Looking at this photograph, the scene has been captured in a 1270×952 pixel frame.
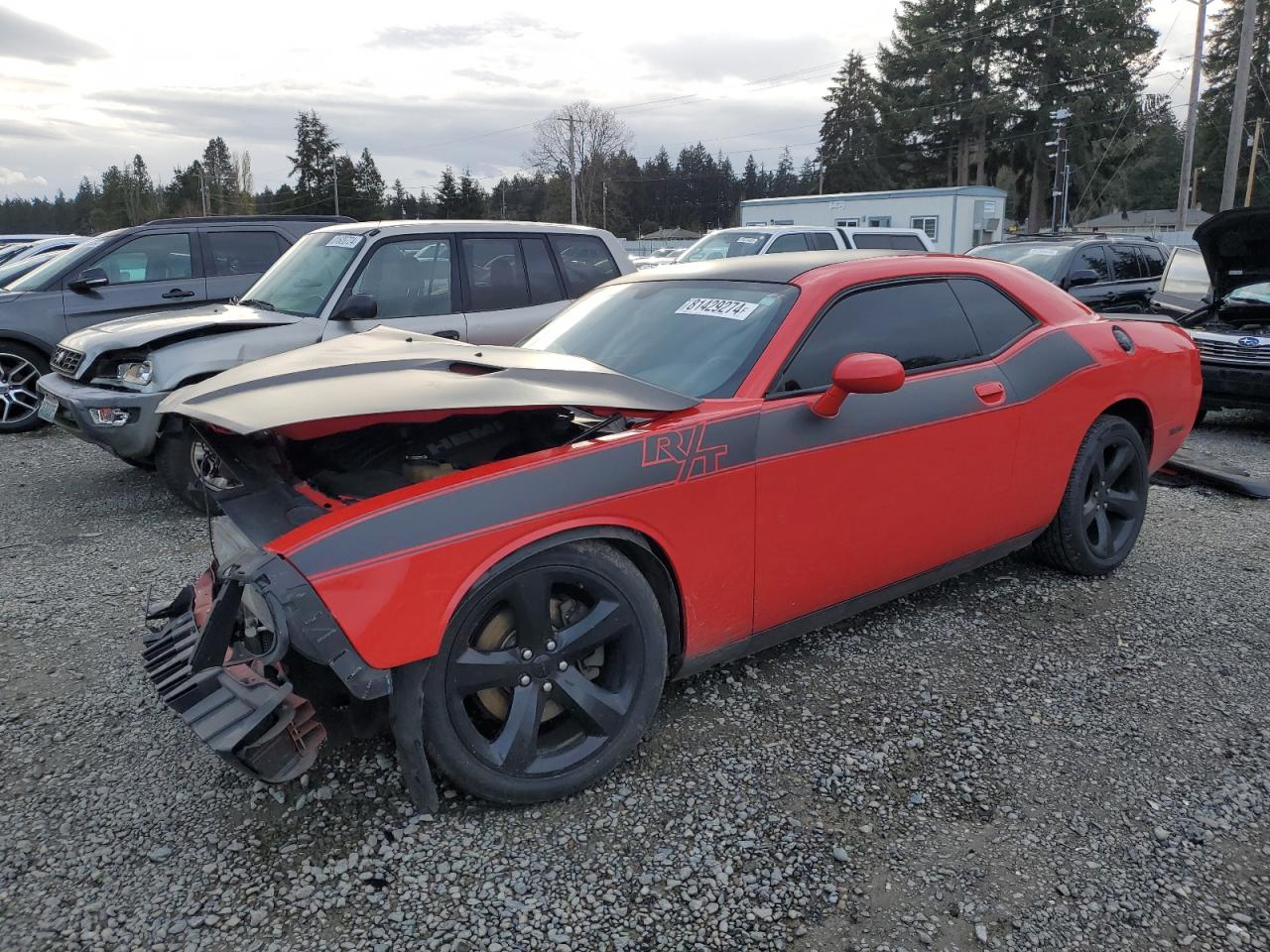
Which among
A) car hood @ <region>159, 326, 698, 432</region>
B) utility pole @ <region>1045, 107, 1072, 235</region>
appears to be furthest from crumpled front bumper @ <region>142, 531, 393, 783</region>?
utility pole @ <region>1045, 107, 1072, 235</region>

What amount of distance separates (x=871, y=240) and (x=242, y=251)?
32.8 ft

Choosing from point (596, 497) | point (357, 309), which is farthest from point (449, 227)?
point (596, 497)

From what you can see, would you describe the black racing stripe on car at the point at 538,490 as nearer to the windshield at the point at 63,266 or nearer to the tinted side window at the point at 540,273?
the tinted side window at the point at 540,273

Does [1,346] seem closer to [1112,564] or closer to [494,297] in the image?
[494,297]

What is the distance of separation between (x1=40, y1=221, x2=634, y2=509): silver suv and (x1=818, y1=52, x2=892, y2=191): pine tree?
5527 cm

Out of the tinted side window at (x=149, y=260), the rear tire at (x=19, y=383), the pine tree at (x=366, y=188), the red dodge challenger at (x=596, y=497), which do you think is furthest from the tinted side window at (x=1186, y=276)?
the pine tree at (x=366, y=188)

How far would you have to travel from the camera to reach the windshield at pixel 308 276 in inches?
238

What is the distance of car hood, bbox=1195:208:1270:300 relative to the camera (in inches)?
292

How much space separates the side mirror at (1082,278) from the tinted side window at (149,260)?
978 cm

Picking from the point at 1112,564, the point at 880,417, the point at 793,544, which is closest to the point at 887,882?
the point at 793,544

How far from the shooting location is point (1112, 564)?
436cm

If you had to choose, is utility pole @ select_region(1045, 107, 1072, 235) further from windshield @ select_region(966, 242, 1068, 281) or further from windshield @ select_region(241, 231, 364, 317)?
windshield @ select_region(241, 231, 364, 317)

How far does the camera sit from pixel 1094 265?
1138 cm

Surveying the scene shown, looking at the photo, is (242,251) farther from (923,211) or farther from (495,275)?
(923,211)
